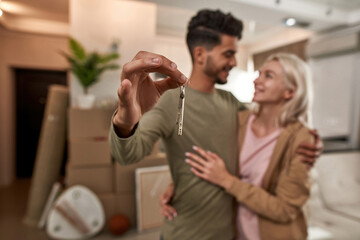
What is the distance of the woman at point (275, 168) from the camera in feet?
1.28

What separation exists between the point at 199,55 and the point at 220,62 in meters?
0.03

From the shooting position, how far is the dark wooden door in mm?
2721

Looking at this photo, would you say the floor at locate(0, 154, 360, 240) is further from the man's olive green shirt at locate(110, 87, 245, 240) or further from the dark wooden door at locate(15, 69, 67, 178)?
the dark wooden door at locate(15, 69, 67, 178)

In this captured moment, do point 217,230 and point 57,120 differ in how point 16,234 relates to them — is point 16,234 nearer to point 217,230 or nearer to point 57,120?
point 57,120

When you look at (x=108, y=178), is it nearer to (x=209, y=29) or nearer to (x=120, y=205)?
(x=120, y=205)

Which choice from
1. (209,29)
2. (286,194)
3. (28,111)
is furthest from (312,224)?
(28,111)

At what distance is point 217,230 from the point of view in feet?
1.29

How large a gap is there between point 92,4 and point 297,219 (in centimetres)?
55

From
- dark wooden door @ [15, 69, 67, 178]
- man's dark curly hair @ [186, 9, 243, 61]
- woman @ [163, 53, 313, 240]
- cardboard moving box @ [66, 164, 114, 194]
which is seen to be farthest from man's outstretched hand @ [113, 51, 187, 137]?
dark wooden door @ [15, 69, 67, 178]

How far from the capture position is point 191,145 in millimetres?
322

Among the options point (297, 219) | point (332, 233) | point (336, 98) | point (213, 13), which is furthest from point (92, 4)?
point (336, 98)

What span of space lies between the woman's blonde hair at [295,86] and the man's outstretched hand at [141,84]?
249mm

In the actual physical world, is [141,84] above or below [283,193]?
above

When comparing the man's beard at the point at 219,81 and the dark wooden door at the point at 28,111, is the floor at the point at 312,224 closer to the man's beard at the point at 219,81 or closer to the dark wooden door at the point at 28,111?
the man's beard at the point at 219,81
